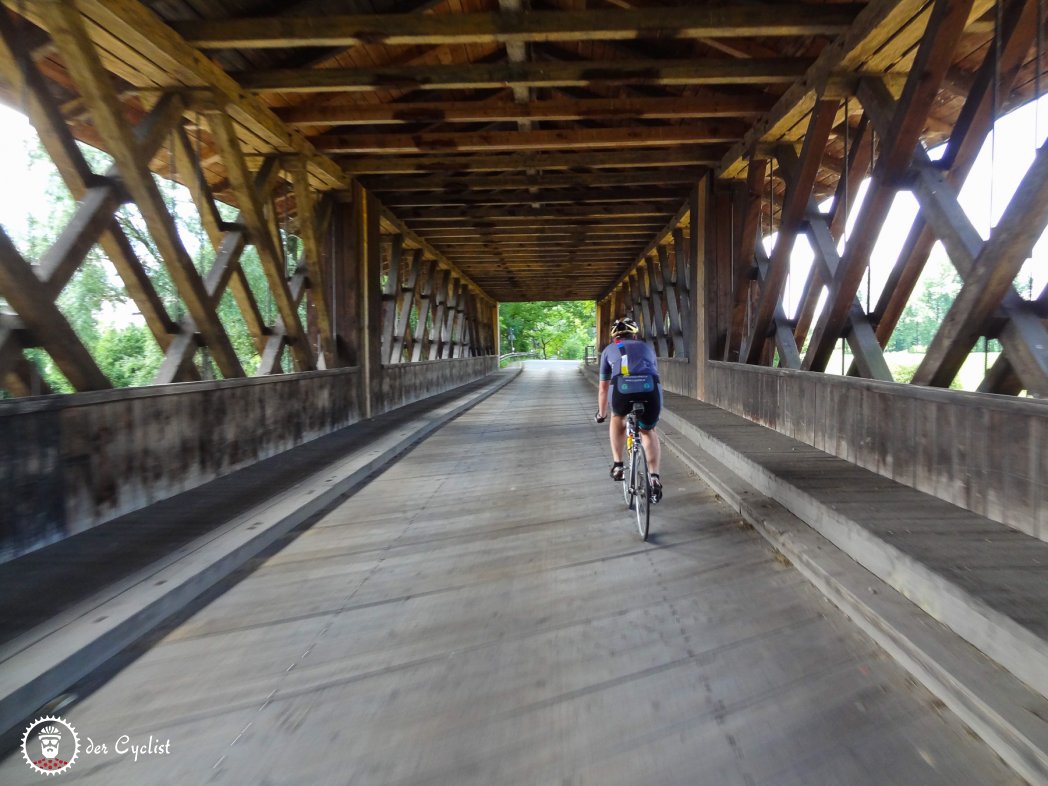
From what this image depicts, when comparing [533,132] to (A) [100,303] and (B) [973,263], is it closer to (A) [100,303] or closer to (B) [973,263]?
(A) [100,303]

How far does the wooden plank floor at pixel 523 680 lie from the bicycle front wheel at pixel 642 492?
0.47ft

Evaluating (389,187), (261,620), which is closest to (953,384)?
(261,620)

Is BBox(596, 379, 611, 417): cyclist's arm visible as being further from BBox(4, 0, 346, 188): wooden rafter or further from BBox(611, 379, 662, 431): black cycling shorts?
BBox(4, 0, 346, 188): wooden rafter

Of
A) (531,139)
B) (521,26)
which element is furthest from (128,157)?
(531,139)

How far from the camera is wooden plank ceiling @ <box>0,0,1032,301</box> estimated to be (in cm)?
754

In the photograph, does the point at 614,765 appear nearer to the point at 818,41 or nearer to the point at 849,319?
the point at 849,319

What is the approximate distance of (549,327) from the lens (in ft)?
316

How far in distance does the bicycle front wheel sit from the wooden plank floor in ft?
0.47

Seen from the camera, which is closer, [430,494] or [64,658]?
[64,658]

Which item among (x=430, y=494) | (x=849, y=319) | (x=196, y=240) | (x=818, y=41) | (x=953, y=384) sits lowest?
(x=430, y=494)

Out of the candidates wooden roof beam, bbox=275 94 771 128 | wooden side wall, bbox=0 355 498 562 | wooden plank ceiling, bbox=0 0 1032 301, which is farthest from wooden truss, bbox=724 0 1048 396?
wooden side wall, bbox=0 355 498 562

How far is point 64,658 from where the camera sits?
3.23 m

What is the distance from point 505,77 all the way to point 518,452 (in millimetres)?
4936

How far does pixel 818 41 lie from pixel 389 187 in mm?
8374
